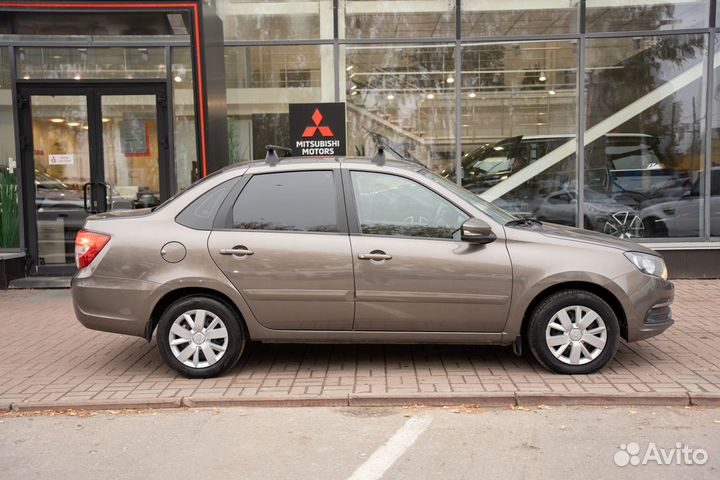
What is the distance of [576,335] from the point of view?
5.17 meters

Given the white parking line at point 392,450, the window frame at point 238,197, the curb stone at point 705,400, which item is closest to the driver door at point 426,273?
the window frame at point 238,197

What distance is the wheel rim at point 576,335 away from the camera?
16.9 ft

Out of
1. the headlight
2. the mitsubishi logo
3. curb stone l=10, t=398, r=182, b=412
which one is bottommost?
curb stone l=10, t=398, r=182, b=412

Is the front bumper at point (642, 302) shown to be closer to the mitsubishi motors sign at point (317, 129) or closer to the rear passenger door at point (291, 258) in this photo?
the rear passenger door at point (291, 258)

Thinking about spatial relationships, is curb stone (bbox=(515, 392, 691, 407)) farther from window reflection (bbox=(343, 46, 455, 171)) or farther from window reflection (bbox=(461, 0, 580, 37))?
window reflection (bbox=(461, 0, 580, 37))

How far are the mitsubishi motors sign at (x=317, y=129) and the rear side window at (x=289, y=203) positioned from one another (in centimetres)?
348

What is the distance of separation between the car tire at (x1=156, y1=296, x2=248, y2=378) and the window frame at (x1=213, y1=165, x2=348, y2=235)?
0.60 m

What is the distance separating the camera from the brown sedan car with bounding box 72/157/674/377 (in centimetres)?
512

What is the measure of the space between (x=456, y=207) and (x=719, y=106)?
22.5 feet

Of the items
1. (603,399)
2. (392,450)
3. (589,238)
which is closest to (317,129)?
(589,238)

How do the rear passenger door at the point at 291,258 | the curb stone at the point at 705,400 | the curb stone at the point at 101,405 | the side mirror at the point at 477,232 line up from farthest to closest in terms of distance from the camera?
the rear passenger door at the point at 291,258
the side mirror at the point at 477,232
the curb stone at the point at 101,405
the curb stone at the point at 705,400

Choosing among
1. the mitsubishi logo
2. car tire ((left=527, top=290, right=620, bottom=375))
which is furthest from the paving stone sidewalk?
the mitsubishi logo

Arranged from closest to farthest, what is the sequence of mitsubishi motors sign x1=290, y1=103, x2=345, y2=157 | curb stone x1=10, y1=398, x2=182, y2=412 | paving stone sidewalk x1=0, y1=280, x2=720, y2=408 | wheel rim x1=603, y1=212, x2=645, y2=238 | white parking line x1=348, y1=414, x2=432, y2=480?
1. white parking line x1=348, y1=414, x2=432, y2=480
2. curb stone x1=10, y1=398, x2=182, y2=412
3. paving stone sidewalk x1=0, y1=280, x2=720, y2=408
4. mitsubishi motors sign x1=290, y1=103, x2=345, y2=157
5. wheel rim x1=603, y1=212, x2=645, y2=238

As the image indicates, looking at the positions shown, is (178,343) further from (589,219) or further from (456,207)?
(589,219)
